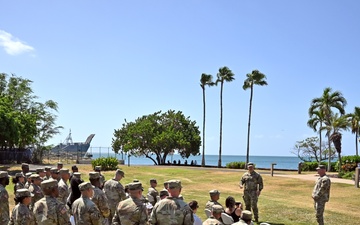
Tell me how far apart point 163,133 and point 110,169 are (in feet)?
66.3

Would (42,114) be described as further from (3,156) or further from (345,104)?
(345,104)

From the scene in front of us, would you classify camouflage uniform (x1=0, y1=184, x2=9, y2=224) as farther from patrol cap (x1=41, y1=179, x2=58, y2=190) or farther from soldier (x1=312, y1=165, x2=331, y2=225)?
soldier (x1=312, y1=165, x2=331, y2=225)

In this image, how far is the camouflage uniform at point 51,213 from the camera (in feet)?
24.2

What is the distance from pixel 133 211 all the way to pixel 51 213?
4.75 ft

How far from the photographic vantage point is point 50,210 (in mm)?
7355

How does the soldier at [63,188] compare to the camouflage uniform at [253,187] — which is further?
the camouflage uniform at [253,187]

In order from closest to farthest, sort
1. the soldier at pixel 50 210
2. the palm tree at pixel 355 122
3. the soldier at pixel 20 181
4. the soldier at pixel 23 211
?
the soldier at pixel 50 210 < the soldier at pixel 23 211 < the soldier at pixel 20 181 < the palm tree at pixel 355 122

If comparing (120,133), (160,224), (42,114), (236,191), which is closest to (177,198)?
(160,224)

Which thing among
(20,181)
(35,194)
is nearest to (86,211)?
(35,194)

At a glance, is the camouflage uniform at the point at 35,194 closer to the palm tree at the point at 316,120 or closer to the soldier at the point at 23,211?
the soldier at the point at 23,211

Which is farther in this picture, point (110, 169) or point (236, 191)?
point (110, 169)

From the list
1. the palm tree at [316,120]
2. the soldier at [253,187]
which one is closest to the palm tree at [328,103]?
the palm tree at [316,120]

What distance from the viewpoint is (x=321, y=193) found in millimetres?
13445

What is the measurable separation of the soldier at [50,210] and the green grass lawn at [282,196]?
8.22m
